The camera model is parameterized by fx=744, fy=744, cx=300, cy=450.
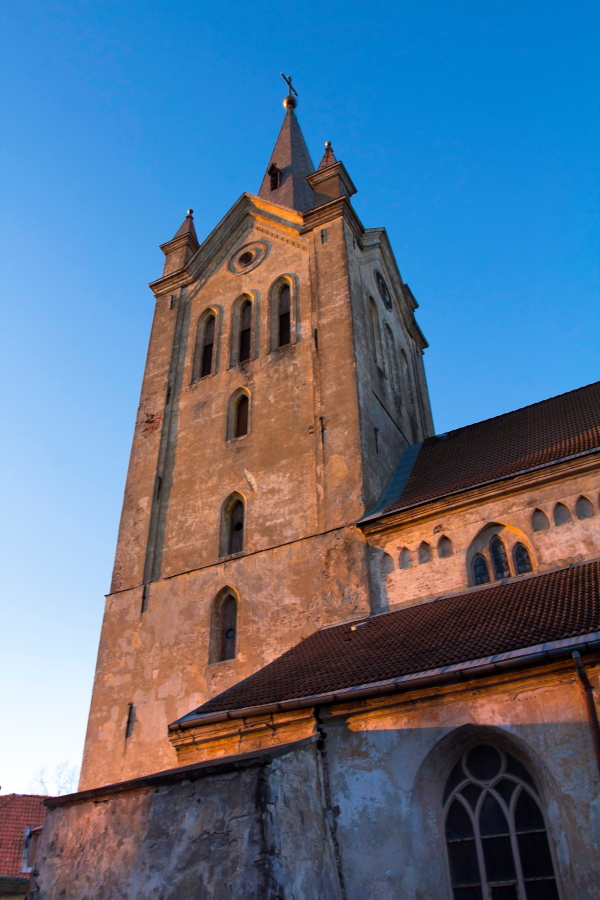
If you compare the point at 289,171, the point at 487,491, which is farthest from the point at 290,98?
the point at 487,491

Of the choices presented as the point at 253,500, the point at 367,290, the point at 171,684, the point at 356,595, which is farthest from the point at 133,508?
the point at 367,290

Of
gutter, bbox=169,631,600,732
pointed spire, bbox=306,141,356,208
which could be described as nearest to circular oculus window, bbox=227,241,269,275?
pointed spire, bbox=306,141,356,208

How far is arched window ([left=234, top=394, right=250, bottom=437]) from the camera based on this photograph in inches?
722

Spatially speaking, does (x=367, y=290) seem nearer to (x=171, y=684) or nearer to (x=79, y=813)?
(x=171, y=684)

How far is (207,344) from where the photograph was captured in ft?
68.8

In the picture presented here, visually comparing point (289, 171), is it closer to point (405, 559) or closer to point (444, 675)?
point (405, 559)

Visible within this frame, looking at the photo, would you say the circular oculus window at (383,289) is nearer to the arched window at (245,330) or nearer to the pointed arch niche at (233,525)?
the arched window at (245,330)

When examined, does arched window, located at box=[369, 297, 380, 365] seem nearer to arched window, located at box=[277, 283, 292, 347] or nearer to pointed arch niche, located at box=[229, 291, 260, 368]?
arched window, located at box=[277, 283, 292, 347]

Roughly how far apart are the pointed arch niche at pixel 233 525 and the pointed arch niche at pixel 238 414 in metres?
1.79

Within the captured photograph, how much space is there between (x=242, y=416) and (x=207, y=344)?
3.33 meters

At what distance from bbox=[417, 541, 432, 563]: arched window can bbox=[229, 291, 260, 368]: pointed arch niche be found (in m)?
7.67

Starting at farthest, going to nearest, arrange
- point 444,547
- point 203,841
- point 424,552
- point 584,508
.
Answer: point 424,552 → point 444,547 → point 584,508 → point 203,841

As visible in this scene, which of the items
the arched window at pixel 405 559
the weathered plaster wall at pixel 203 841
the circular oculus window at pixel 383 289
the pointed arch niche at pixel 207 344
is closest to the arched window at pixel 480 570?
the arched window at pixel 405 559

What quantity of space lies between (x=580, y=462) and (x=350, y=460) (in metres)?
4.74
